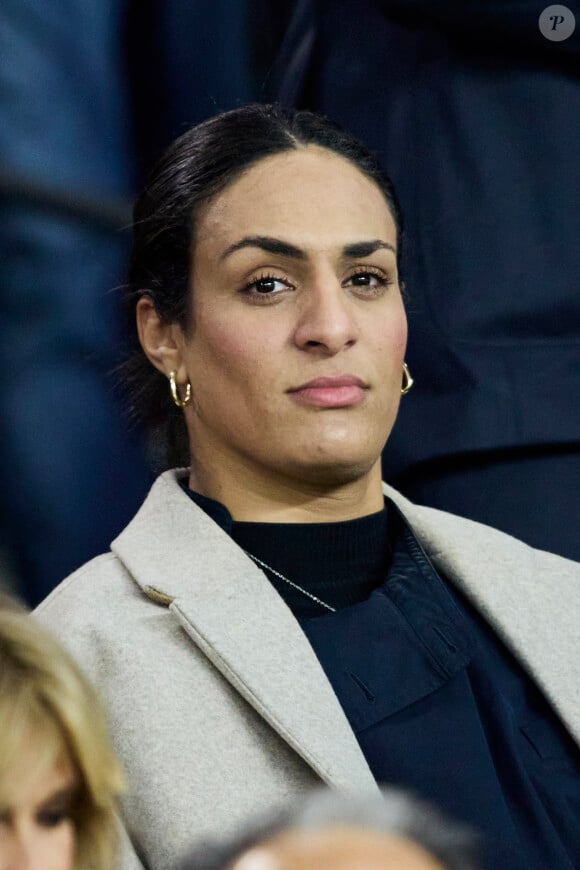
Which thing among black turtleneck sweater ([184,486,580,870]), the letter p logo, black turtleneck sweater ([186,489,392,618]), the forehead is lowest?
black turtleneck sweater ([184,486,580,870])

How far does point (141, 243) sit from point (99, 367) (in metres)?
0.28

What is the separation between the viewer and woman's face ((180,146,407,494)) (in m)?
1.23

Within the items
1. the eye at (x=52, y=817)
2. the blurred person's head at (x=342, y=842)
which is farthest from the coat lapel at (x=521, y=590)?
the blurred person's head at (x=342, y=842)

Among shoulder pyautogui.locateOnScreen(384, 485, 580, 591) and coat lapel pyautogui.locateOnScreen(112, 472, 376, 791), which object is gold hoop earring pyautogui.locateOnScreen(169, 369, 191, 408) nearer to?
coat lapel pyautogui.locateOnScreen(112, 472, 376, 791)

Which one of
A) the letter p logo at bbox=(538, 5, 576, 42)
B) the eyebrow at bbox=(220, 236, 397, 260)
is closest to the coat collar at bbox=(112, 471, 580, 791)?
the eyebrow at bbox=(220, 236, 397, 260)

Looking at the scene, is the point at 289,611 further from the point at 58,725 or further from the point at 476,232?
the point at 476,232

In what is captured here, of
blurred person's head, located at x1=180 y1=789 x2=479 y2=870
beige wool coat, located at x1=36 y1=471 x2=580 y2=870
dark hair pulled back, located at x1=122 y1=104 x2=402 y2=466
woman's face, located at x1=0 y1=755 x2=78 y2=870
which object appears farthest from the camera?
dark hair pulled back, located at x1=122 y1=104 x2=402 y2=466

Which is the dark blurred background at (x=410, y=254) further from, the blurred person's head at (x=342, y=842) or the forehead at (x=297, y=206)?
the blurred person's head at (x=342, y=842)

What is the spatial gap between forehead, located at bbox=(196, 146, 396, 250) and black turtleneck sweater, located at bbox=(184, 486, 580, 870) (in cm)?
24

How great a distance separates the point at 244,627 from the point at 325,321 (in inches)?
10.2

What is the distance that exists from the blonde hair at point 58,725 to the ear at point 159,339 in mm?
601

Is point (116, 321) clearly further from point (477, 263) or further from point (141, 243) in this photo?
point (477, 263)

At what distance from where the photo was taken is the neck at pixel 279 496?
1.27 meters

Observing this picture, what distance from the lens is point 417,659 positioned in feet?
3.98
